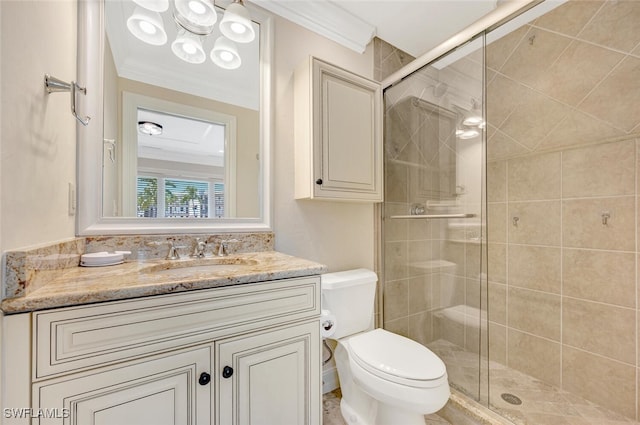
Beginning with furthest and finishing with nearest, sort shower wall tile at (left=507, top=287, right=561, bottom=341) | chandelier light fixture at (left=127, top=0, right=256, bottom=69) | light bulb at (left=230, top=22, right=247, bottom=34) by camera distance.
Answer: shower wall tile at (left=507, top=287, right=561, bottom=341), light bulb at (left=230, top=22, right=247, bottom=34), chandelier light fixture at (left=127, top=0, right=256, bottom=69)

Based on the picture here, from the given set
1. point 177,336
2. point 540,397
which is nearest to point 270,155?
point 177,336

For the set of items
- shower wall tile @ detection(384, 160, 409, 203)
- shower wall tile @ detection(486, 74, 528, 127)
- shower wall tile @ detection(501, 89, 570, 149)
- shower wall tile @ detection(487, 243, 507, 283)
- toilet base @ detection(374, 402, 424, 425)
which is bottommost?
toilet base @ detection(374, 402, 424, 425)

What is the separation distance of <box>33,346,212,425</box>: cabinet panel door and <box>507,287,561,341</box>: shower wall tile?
6.35 feet

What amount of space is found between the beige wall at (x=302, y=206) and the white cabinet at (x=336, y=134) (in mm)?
64

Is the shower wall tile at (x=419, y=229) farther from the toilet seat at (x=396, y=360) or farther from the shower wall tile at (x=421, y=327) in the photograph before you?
the toilet seat at (x=396, y=360)

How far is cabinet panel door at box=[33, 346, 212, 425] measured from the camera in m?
0.60

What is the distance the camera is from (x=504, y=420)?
3.97 ft

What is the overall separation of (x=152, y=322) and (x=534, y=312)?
6.94 feet

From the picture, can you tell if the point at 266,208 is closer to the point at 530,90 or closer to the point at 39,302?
the point at 39,302

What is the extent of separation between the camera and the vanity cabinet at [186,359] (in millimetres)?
599

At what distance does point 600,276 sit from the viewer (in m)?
1.44

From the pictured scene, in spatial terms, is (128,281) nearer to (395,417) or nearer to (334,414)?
(395,417)

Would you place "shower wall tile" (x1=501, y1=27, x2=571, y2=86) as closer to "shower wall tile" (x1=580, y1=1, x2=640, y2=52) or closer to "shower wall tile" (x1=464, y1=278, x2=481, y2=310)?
"shower wall tile" (x1=580, y1=1, x2=640, y2=52)

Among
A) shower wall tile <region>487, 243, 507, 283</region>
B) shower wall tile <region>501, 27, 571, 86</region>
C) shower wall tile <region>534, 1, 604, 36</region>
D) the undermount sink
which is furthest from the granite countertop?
shower wall tile <region>534, 1, 604, 36</region>
